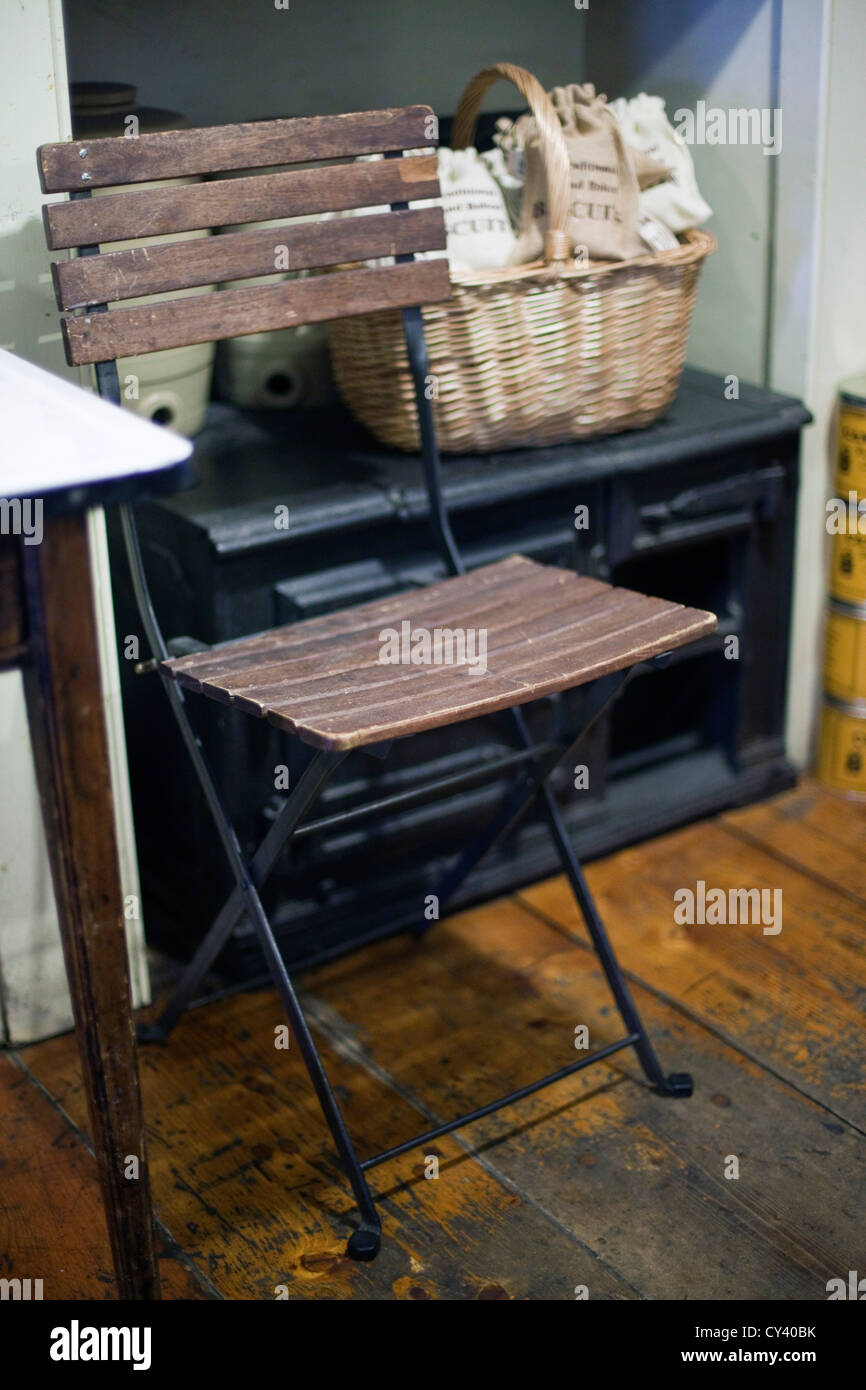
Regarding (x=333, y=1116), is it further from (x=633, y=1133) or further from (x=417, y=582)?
(x=417, y=582)

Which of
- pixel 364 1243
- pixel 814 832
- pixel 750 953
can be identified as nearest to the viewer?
pixel 364 1243

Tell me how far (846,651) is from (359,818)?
1.23 metres

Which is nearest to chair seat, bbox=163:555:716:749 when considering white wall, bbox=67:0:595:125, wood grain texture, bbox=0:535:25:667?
wood grain texture, bbox=0:535:25:667

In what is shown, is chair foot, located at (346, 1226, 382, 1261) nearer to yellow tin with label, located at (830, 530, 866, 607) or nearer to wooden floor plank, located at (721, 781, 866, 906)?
wooden floor plank, located at (721, 781, 866, 906)

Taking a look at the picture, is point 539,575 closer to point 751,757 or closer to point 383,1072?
point 383,1072

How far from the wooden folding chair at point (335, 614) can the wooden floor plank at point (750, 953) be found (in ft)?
0.71

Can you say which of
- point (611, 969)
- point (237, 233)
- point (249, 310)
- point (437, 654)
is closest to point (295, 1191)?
point (611, 969)

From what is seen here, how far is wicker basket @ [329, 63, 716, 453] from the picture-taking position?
227 cm

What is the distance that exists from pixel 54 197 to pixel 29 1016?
114 centimetres

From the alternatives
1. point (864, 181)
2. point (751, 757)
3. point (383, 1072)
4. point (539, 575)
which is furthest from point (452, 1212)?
point (864, 181)

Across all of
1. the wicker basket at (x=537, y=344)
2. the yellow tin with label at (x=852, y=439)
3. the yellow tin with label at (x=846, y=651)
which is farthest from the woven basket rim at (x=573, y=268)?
the yellow tin with label at (x=846, y=651)

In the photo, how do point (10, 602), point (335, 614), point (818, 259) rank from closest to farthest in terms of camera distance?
point (10, 602) < point (335, 614) < point (818, 259)

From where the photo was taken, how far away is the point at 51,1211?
1.94 meters

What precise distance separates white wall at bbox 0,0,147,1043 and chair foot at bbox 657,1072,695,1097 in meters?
0.79
